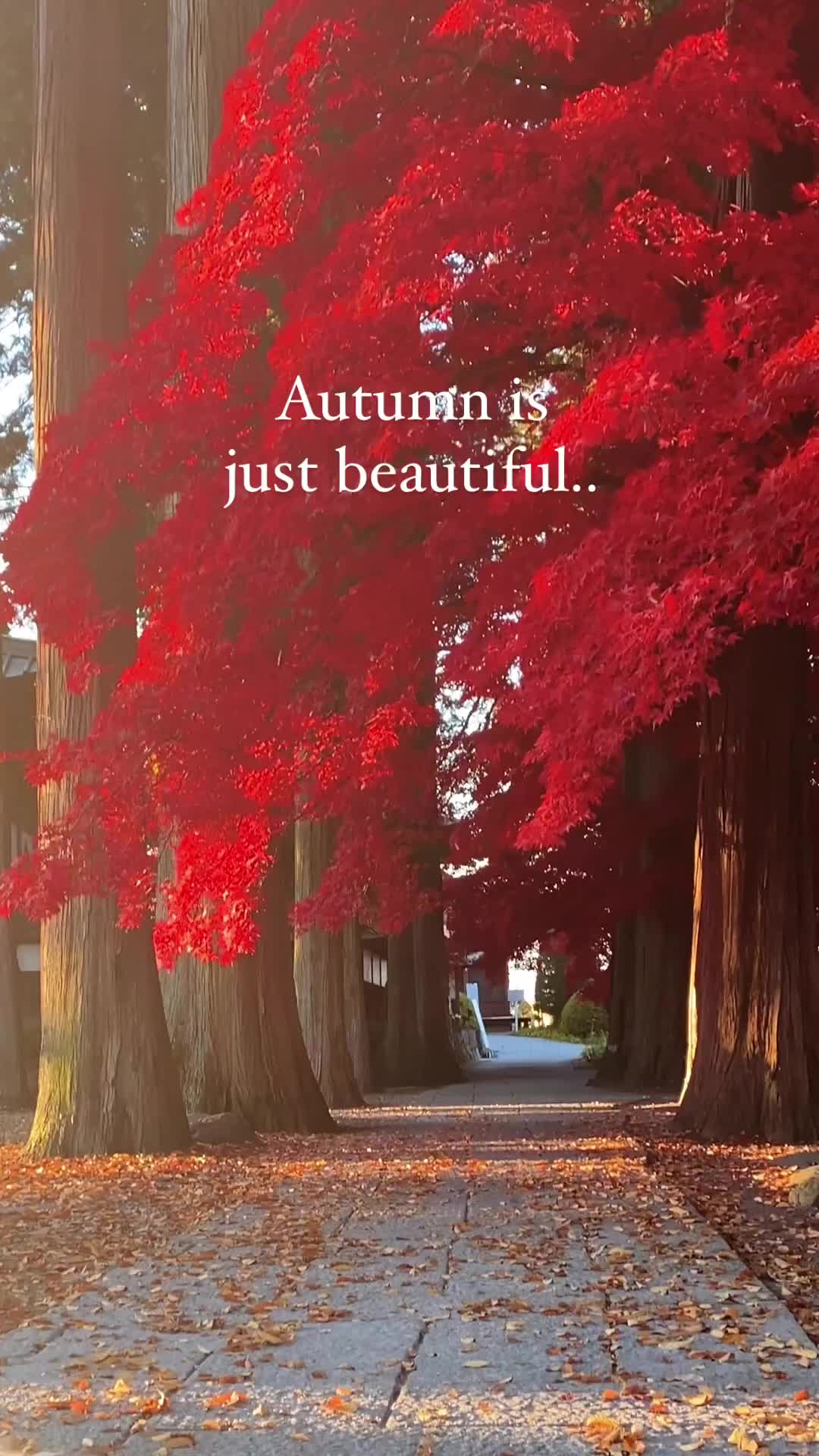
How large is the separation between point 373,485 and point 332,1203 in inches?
179

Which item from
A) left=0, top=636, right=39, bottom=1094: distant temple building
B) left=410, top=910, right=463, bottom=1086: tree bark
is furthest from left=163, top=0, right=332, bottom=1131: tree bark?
left=410, top=910, right=463, bottom=1086: tree bark

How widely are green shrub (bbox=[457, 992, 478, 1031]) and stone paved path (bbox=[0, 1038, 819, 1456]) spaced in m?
33.4

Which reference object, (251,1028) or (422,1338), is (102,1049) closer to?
(251,1028)

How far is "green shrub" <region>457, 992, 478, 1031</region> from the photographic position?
43.0m

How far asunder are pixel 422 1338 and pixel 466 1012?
39.2 metres

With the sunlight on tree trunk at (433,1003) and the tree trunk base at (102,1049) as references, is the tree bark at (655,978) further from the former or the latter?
the tree trunk base at (102,1049)

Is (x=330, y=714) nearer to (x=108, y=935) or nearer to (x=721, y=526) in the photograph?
(x=108, y=935)

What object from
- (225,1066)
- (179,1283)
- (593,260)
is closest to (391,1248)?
(179,1283)

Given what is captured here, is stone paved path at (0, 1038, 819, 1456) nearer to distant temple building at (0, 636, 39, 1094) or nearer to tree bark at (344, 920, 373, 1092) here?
distant temple building at (0, 636, 39, 1094)

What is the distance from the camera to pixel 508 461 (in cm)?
1116

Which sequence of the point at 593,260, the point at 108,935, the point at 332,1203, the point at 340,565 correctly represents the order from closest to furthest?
the point at 332,1203 → the point at 593,260 → the point at 340,565 → the point at 108,935

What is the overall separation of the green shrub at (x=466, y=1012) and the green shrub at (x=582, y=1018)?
4371 millimetres

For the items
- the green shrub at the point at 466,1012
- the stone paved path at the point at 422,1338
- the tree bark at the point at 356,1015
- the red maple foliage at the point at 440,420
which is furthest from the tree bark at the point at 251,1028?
the green shrub at the point at 466,1012

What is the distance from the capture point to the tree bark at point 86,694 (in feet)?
42.8
